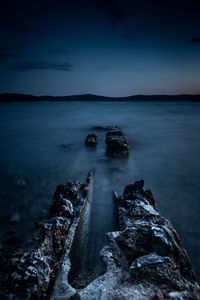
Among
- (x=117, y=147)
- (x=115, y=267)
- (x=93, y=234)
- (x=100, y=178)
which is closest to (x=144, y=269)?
(x=115, y=267)

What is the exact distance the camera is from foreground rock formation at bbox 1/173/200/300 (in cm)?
151

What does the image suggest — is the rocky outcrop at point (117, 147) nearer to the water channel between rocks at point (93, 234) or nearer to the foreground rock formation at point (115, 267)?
the water channel between rocks at point (93, 234)

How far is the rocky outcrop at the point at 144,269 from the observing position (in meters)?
1.54

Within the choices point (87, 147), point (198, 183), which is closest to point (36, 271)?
point (198, 183)

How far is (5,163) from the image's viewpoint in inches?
264

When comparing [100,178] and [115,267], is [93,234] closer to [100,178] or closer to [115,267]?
[115,267]

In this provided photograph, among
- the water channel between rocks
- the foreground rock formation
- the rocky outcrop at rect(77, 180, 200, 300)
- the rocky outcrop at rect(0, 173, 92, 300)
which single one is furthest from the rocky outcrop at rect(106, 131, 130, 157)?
the rocky outcrop at rect(77, 180, 200, 300)

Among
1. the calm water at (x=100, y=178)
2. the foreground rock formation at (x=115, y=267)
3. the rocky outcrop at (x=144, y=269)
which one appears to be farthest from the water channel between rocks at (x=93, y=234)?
the rocky outcrop at (x=144, y=269)

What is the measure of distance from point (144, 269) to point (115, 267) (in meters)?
0.35

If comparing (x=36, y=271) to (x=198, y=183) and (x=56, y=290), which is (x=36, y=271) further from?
(x=198, y=183)

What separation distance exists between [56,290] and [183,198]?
151 inches

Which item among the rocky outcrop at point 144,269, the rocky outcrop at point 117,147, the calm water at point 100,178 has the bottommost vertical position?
the calm water at point 100,178

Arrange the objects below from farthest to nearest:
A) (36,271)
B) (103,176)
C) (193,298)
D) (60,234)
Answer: (103,176) < (60,234) < (36,271) < (193,298)

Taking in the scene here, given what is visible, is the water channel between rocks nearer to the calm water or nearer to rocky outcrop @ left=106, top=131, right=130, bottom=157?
the calm water
